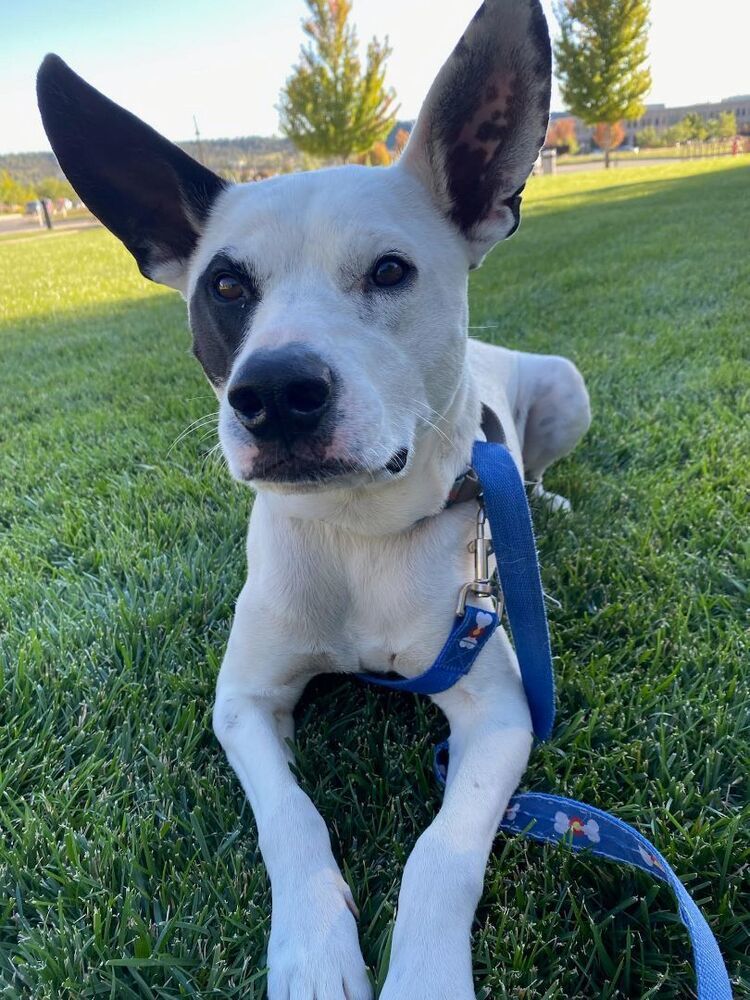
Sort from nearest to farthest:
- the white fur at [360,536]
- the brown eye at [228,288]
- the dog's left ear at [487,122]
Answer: the white fur at [360,536] < the dog's left ear at [487,122] < the brown eye at [228,288]

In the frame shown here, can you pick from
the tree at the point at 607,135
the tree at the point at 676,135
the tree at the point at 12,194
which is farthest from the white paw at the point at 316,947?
the tree at the point at 676,135

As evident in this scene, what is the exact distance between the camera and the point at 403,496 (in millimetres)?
1927

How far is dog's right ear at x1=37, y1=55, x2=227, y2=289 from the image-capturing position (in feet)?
6.20

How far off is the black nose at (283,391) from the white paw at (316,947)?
917mm

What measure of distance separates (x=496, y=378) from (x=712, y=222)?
9.08m

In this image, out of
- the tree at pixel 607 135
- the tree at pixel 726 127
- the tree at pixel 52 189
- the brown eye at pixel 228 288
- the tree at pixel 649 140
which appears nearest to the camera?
the brown eye at pixel 228 288

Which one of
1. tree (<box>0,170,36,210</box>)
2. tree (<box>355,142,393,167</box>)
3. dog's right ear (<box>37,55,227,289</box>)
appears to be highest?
tree (<box>0,170,36,210</box>)

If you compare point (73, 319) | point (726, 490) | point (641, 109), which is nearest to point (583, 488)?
point (726, 490)

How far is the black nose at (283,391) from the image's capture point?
144cm

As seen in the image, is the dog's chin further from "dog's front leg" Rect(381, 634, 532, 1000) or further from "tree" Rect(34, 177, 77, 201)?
"tree" Rect(34, 177, 77, 201)

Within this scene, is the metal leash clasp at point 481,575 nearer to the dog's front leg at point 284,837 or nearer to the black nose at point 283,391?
the dog's front leg at point 284,837

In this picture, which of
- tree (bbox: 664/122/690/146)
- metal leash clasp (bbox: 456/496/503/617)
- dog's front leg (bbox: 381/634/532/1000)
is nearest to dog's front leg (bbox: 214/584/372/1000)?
dog's front leg (bbox: 381/634/532/1000)

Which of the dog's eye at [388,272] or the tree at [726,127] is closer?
the dog's eye at [388,272]

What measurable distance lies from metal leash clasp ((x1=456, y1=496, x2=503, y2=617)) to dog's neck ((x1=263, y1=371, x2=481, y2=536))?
124 millimetres
